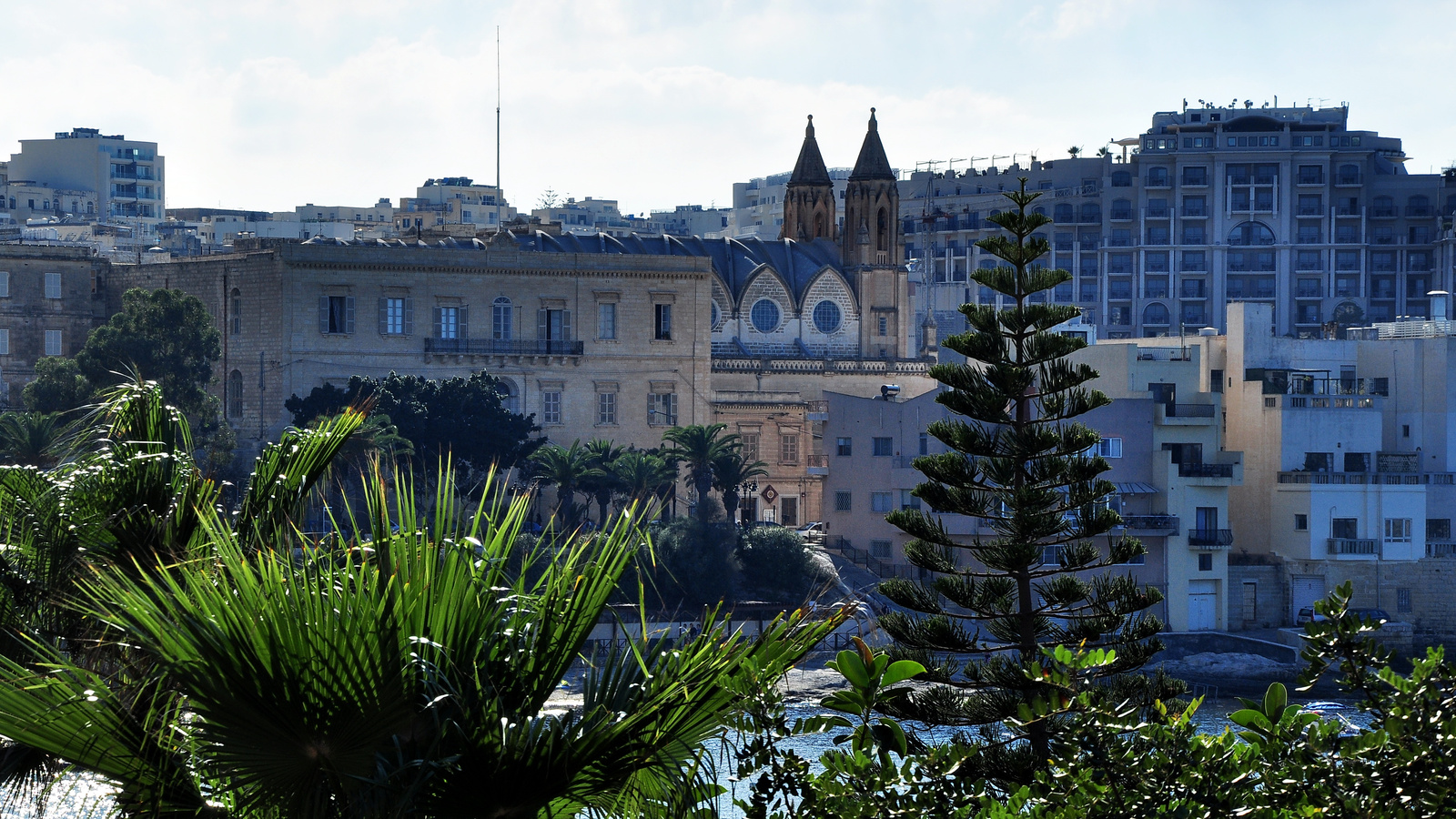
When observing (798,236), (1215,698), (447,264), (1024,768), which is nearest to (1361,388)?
(1215,698)

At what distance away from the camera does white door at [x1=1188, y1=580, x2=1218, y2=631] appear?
44.0 m

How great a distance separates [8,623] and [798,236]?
217 ft

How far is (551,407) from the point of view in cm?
5334

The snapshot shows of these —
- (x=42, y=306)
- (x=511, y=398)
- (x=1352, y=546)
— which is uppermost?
(x=42, y=306)

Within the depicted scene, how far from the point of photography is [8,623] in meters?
7.27

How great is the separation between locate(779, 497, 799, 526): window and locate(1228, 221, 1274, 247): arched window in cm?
4039

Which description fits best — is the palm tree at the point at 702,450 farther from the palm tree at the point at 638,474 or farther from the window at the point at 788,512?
the window at the point at 788,512

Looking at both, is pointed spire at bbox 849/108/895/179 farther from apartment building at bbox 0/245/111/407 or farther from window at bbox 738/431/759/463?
apartment building at bbox 0/245/111/407

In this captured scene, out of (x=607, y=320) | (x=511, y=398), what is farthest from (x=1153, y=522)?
(x=511, y=398)

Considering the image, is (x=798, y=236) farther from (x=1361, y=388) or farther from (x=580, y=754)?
(x=580, y=754)

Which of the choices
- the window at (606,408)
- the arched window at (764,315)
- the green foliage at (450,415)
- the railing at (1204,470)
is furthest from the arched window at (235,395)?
the railing at (1204,470)

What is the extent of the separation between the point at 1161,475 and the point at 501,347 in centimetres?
1858

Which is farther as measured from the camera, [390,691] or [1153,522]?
[1153,522]

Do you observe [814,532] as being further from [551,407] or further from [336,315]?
[336,315]
